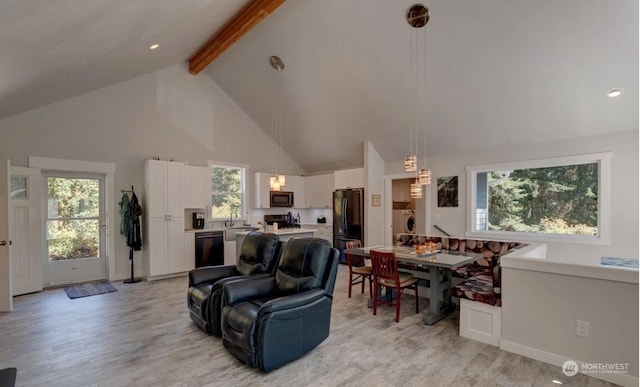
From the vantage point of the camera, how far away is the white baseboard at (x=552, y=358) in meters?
2.36

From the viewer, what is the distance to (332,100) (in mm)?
5918

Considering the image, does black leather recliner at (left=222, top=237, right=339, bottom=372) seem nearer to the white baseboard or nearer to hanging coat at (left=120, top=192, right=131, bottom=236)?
the white baseboard

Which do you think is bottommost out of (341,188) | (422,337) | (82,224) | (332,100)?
(422,337)

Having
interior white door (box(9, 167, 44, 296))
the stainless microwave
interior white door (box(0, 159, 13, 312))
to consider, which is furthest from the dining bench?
interior white door (box(9, 167, 44, 296))

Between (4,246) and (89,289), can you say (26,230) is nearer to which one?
(4,246)

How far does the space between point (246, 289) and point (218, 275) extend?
862mm

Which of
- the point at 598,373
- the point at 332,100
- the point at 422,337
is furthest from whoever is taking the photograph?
the point at 332,100

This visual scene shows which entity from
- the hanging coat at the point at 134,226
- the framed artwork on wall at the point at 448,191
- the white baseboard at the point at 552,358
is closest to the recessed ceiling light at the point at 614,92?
the framed artwork on wall at the point at 448,191

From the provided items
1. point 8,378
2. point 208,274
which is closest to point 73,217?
point 208,274

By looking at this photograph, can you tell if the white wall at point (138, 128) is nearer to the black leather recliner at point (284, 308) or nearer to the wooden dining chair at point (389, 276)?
the black leather recliner at point (284, 308)

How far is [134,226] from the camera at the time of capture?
5535 millimetres

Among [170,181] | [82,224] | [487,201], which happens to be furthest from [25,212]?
[487,201]

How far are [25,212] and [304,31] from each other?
5.17 m

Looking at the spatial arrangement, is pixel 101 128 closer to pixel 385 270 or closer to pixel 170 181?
pixel 170 181
